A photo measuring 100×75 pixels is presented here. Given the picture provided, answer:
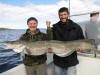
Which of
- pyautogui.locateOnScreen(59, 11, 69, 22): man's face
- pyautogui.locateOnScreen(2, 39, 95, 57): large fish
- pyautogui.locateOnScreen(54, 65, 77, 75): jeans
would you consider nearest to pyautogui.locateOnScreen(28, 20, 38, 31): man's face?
pyautogui.locateOnScreen(2, 39, 95, 57): large fish

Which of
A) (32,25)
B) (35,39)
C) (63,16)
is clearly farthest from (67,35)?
(32,25)

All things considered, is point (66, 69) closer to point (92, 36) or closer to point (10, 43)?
point (10, 43)

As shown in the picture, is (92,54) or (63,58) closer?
(63,58)

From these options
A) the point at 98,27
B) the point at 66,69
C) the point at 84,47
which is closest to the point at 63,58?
the point at 66,69

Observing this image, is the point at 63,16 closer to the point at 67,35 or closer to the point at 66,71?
the point at 67,35

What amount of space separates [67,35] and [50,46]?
52 centimetres

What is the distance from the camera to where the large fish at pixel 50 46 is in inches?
163

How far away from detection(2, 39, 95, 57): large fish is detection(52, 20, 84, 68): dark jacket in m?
0.12

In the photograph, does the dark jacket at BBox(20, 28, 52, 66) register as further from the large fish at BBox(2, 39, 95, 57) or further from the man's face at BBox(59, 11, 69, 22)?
the man's face at BBox(59, 11, 69, 22)

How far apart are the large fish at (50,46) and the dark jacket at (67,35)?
0.12 m

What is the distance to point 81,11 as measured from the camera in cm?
742

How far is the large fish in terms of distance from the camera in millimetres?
4137

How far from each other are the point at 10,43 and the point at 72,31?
160cm

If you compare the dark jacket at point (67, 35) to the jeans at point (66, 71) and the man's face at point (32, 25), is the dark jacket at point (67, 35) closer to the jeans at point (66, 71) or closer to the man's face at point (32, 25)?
the jeans at point (66, 71)
